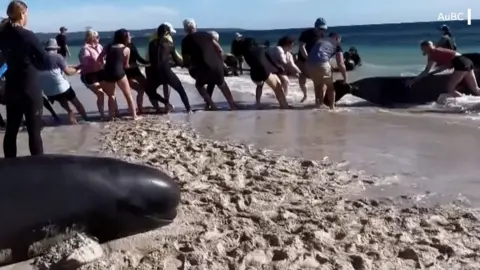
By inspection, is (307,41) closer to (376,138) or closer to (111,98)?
(111,98)

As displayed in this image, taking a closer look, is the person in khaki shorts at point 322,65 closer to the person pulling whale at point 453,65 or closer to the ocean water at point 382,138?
the ocean water at point 382,138

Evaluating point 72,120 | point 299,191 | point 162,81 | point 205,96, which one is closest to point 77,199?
point 299,191

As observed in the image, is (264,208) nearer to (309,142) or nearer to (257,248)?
(257,248)

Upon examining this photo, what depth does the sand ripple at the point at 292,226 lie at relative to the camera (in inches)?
189

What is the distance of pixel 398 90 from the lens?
13.6m

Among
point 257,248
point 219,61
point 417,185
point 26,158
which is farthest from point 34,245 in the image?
point 219,61

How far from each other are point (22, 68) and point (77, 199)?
6.48 feet

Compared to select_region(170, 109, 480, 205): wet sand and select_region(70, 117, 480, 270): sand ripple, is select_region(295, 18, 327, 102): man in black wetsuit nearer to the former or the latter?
select_region(170, 109, 480, 205): wet sand

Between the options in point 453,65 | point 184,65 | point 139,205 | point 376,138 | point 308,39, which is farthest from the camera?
point 308,39

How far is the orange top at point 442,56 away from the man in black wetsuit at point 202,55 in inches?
134

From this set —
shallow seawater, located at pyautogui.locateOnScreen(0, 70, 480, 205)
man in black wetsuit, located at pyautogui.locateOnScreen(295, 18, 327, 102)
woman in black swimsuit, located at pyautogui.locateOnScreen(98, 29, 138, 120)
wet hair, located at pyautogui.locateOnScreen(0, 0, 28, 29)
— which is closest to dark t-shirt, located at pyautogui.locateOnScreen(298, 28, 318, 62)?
man in black wetsuit, located at pyautogui.locateOnScreen(295, 18, 327, 102)

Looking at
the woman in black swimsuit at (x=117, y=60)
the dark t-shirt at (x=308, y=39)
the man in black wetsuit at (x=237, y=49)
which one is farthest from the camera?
the man in black wetsuit at (x=237, y=49)

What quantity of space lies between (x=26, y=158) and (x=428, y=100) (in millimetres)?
9474

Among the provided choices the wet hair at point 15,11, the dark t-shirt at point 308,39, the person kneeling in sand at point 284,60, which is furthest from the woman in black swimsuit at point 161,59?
the wet hair at point 15,11
